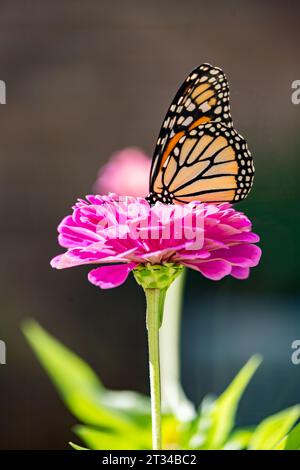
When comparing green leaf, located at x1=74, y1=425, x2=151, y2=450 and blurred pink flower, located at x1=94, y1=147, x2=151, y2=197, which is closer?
green leaf, located at x1=74, y1=425, x2=151, y2=450

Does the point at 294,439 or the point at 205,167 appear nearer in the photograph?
the point at 294,439

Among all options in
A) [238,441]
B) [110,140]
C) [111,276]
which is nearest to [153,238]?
[111,276]

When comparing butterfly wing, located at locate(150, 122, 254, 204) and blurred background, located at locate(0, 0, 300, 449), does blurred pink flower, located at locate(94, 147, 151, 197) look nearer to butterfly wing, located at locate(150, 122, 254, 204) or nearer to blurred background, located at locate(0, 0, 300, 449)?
butterfly wing, located at locate(150, 122, 254, 204)

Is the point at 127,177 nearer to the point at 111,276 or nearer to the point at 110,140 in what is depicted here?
the point at 111,276

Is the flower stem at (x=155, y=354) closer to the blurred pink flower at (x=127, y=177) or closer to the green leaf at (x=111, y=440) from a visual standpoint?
the green leaf at (x=111, y=440)

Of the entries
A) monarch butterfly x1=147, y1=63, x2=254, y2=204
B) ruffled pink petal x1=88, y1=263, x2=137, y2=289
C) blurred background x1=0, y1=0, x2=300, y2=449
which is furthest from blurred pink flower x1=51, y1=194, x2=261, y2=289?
blurred background x1=0, y1=0, x2=300, y2=449
